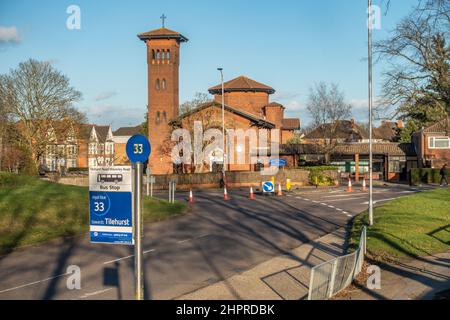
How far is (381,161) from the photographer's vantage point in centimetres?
6556

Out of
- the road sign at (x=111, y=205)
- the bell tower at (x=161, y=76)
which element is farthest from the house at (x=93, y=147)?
the road sign at (x=111, y=205)

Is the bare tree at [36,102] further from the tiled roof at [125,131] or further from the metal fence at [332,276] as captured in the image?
the tiled roof at [125,131]

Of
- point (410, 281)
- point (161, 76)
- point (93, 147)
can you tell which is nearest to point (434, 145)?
point (161, 76)

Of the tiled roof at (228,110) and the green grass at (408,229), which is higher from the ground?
the tiled roof at (228,110)

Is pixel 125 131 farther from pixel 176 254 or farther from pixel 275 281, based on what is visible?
pixel 275 281

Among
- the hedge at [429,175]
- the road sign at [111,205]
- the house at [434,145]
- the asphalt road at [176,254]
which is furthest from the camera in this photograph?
the house at [434,145]

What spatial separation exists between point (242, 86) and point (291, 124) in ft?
71.2

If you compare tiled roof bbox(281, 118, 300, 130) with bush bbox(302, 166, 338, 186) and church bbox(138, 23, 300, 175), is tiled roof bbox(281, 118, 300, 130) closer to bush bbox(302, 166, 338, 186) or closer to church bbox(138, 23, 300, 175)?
church bbox(138, 23, 300, 175)

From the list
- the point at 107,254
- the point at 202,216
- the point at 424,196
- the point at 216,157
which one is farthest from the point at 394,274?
the point at 216,157

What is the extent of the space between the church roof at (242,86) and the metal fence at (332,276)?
71.2 meters

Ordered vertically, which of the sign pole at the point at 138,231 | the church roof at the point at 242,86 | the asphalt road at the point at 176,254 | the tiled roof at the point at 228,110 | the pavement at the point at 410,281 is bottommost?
the pavement at the point at 410,281

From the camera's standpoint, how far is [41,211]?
2244cm

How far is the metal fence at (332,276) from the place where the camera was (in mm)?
9629

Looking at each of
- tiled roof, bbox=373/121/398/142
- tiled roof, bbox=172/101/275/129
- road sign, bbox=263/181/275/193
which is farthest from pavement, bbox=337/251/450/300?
tiled roof, bbox=373/121/398/142
